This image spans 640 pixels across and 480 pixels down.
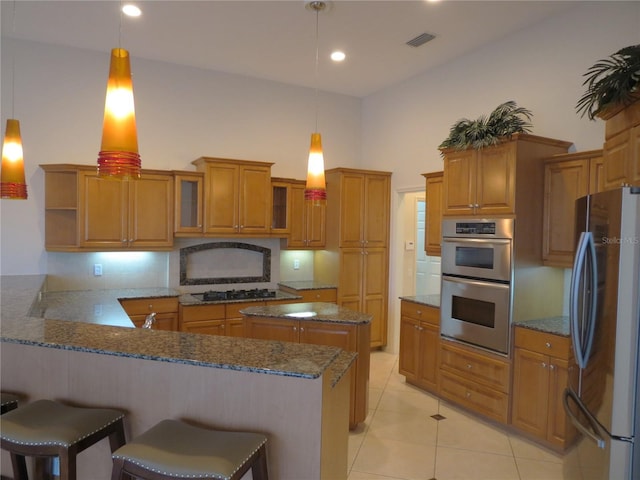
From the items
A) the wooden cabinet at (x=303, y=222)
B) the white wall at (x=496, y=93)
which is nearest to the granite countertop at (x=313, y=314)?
the wooden cabinet at (x=303, y=222)

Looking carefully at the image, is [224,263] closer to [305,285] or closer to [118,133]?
[305,285]

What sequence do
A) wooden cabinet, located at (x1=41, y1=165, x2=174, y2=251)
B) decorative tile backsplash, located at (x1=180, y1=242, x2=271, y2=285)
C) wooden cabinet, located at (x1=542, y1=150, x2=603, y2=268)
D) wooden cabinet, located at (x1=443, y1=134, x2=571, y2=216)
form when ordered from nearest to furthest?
wooden cabinet, located at (x1=542, y1=150, x2=603, y2=268) → wooden cabinet, located at (x1=443, y1=134, x2=571, y2=216) → wooden cabinet, located at (x1=41, y1=165, x2=174, y2=251) → decorative tile backsplash, located at (x1=180, y1=242, x2=271, y2=285)

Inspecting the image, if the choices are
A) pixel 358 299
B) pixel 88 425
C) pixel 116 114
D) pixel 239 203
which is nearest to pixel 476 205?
pixel 358 299

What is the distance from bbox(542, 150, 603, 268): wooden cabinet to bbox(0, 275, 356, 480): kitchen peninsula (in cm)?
220

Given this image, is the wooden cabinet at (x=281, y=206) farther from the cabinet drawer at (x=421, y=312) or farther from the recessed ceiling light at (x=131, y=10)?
the recessed ceiling light at (x=131, y=10)

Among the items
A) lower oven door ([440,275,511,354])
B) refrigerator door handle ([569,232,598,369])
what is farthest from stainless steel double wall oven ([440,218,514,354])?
refrigerator door handle ([569,232,598,369])

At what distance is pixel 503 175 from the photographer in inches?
136

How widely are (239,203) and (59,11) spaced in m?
2.38

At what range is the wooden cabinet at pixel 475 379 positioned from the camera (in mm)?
3449

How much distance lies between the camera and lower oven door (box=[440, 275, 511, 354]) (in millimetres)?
3418

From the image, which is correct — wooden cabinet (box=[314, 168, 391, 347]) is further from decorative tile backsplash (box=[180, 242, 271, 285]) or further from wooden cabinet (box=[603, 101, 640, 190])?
wooden cabinet (box=[603, 101, 640, 190])

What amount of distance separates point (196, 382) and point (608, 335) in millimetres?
1892

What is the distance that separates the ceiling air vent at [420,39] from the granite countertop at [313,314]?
2743 mm

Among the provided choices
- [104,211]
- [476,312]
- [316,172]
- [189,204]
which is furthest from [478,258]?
[104,211]
